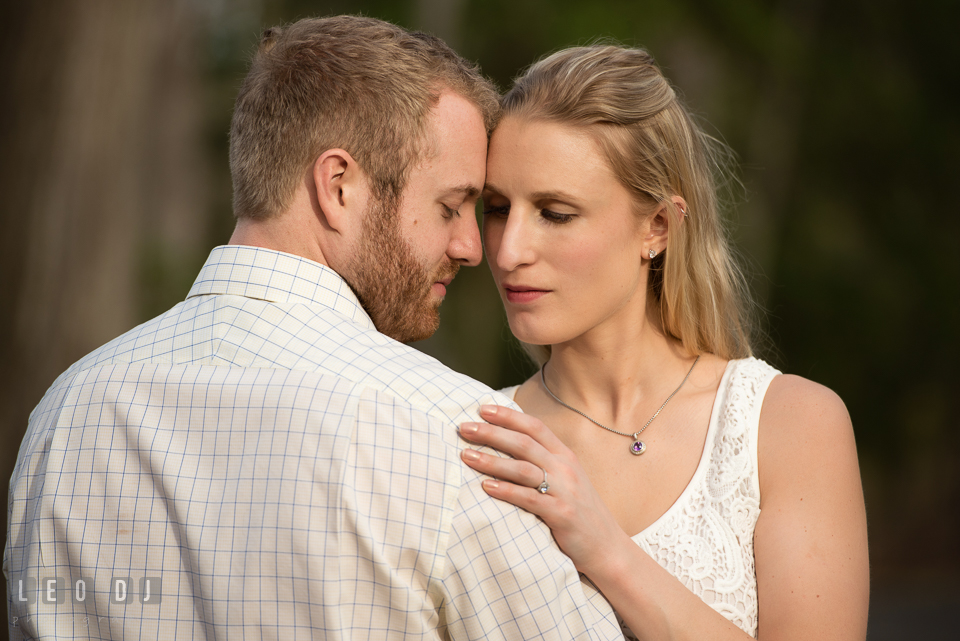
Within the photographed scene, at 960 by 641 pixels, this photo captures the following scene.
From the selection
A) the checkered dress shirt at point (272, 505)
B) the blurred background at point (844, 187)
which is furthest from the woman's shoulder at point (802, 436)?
the blurred background at point (844, 187)

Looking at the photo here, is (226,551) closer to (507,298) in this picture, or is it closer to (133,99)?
(507,298)

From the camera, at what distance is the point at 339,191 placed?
75.2 inches

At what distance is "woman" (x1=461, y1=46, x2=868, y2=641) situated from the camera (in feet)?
6.90

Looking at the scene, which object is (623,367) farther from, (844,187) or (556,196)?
(844,187)

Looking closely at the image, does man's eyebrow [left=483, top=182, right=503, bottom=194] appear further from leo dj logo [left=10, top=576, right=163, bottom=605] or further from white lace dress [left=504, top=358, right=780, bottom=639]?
leo dj logo [left=10, top=576, right=163, bottom=605]

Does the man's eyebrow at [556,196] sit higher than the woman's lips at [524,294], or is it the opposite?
the man's eyebrow at [556,196]

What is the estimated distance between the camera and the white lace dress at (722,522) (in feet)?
7.16

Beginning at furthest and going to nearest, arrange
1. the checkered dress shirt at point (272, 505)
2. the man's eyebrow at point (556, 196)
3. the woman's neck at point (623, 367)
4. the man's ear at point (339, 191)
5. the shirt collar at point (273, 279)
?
the woman's neck at point (623, 367)
the man's eyebrow at point (556, 196)
the man's ear at point (339, 191)
the shirt collar at point (273, 279)
the checkered dress shirt at point (272, 505)

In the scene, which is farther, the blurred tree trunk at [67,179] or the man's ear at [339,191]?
the blurred tree trunk at [67,179]

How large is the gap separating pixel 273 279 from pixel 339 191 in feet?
0.95

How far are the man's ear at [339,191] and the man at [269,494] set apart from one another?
0.11 metres

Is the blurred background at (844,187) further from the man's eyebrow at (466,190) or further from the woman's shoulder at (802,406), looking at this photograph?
the man's eyebrow at (466,190)

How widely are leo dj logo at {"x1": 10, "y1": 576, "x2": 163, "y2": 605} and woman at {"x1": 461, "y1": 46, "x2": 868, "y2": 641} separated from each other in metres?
A: 0.81

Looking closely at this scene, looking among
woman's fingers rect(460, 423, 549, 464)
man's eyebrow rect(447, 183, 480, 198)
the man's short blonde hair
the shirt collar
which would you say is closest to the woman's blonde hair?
man's eyebrow rect(447, 183, 480, 198)
